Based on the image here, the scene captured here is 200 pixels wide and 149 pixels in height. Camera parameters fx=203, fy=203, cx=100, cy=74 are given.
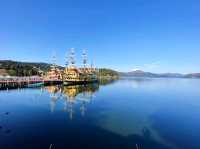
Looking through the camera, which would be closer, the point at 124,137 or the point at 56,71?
the point at 124,137

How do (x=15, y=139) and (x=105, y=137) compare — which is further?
(x=105, y=137)

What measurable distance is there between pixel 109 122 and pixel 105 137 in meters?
8.89

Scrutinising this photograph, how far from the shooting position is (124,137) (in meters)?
26.7

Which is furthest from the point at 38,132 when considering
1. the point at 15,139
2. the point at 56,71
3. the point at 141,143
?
the point at 56,71

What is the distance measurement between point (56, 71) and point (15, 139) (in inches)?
5056

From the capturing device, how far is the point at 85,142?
80.0 feet

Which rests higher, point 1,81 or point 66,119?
point 1,81

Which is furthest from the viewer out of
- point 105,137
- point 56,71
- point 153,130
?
point 56,71

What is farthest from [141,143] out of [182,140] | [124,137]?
[182,140]

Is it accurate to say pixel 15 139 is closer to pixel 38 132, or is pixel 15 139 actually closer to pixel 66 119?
pixel 38 132

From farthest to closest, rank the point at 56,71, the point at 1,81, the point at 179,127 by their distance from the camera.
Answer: the point at 56,71, the point at 1,81, the point at 179,127

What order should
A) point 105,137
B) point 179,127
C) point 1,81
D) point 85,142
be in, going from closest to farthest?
point 85,142
point 105,137
point 179,127
point 1,81

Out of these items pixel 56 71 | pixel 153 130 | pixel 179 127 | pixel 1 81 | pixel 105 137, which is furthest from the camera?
pixel 56 71

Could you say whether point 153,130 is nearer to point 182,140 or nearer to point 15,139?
point 182,140
